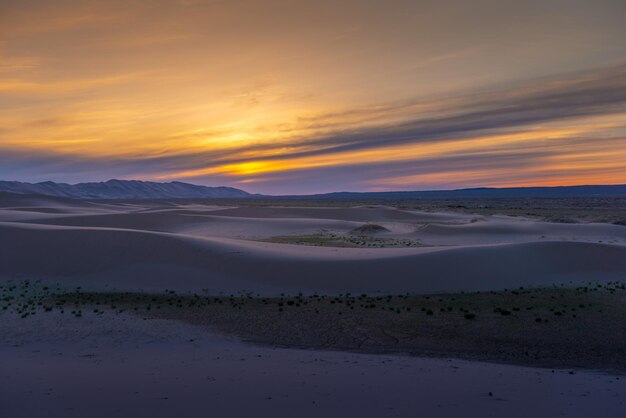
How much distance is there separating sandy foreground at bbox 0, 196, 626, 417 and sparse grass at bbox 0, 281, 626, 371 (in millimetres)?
660

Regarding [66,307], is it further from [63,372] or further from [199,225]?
[199,225]

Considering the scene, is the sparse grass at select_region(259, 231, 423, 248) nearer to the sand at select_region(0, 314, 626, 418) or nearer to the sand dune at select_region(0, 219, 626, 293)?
the sand dune at select_region(0, 219, 626, 293)

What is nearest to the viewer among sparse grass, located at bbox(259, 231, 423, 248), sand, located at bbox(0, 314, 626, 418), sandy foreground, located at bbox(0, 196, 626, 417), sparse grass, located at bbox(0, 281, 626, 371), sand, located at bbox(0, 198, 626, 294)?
sand, located at bbox(0, 314, 626, 418)

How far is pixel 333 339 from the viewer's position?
10984 millimetres

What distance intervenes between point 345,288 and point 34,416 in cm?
1042

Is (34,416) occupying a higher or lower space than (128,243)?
lower

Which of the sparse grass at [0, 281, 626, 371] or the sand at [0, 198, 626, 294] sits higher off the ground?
the sand at [0, 198, 626, 294]

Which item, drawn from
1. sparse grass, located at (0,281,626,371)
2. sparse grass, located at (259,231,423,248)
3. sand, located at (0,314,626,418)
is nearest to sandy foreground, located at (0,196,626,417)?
sand, located at (0,314,626,418)

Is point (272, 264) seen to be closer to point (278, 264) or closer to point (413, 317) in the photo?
point (278, 264)

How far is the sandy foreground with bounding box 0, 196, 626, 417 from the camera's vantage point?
757cm

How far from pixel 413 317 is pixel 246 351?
4.46 metres

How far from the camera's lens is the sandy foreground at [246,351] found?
24.8ft

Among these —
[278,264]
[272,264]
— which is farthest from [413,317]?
[272,264]

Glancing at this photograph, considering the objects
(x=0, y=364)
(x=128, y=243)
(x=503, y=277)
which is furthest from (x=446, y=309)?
(x=128, y=243)
